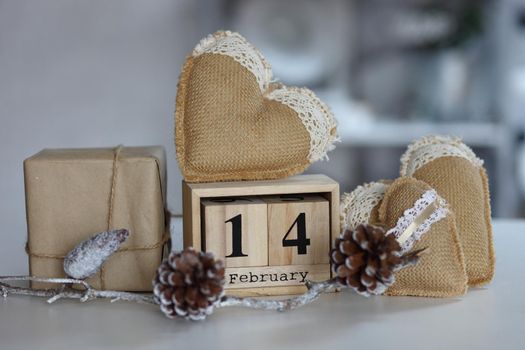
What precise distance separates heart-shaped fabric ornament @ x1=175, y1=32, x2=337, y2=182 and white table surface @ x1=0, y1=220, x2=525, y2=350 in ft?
0.57

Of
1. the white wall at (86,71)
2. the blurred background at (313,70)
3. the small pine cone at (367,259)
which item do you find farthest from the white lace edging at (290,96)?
the white wall at (86,71)

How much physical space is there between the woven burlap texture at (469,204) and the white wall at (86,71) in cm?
257

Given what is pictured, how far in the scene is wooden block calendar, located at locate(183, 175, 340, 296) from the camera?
89 centimetres

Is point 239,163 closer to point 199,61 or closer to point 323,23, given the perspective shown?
point 199,61

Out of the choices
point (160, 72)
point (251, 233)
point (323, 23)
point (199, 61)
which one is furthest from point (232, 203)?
point (160, 72)

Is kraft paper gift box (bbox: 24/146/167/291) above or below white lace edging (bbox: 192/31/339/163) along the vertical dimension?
below

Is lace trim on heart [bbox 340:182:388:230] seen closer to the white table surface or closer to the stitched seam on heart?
the white table surface

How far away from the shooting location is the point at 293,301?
831 mm

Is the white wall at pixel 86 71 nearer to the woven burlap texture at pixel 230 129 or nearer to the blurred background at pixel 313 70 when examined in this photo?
the blurred background at pixel 313 70

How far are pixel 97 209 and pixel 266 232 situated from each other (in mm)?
195

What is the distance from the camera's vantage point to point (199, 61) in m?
0.96

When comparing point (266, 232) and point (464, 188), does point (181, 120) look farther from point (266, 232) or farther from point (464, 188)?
point (464, 188)

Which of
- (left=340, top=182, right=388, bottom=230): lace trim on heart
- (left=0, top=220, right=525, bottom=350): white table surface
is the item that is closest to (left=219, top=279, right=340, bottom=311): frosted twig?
(left=0, top=220, right=525, bottom=350): white table surface

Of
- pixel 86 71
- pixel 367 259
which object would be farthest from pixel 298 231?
pixel 86 71
